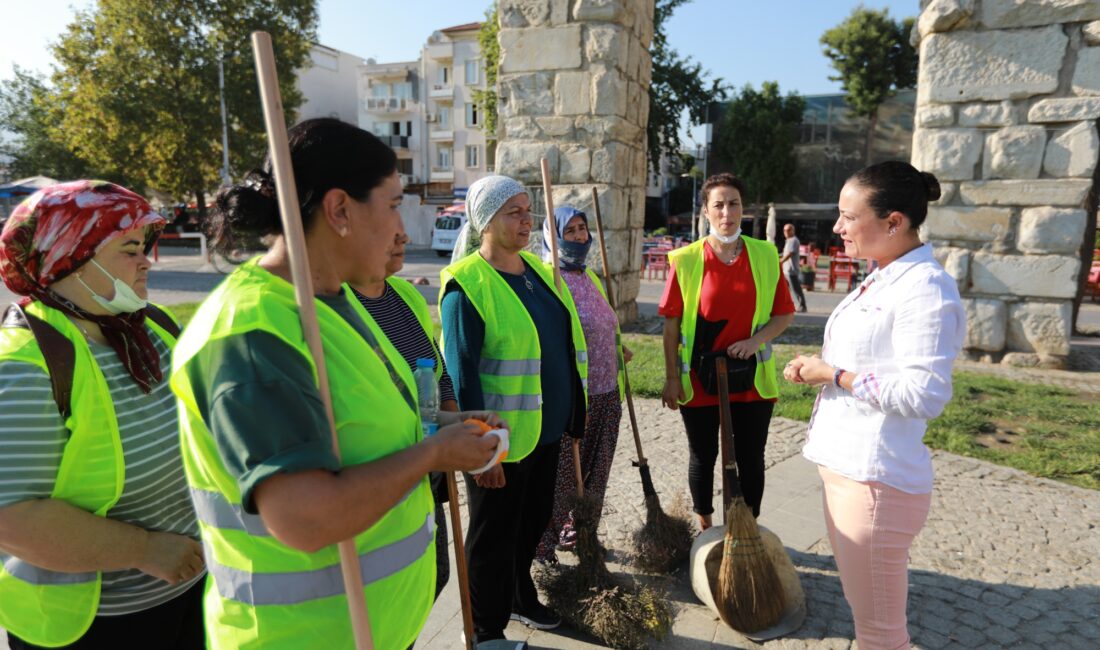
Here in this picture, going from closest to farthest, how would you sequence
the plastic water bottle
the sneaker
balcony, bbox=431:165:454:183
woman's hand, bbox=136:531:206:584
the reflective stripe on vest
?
the reflective stripe on vest < woman's hand, bbox=136:531:206:584 < the plastic water bottle < the sneaker < balcony, bbox=431:165:454:183

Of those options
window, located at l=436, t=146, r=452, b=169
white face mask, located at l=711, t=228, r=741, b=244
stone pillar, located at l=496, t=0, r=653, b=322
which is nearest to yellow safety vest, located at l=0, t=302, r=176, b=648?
white face mask, located at l=711, t=228, r=741, b=244

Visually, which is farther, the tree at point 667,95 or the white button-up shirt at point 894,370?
the tree at point 667,95

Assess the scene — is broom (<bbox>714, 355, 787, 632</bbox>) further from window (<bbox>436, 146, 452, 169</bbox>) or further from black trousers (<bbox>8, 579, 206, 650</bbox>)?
window (<bbox>436, 146, 452, 169</bbox>)

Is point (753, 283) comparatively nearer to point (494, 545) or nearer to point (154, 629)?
point (494, 545)

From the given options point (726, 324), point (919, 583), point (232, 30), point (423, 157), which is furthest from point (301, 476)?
point (423, 157)

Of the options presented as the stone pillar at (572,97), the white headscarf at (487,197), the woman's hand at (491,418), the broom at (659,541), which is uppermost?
the stone pillar at (572,97)

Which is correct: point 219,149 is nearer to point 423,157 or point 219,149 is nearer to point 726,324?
point 423,157

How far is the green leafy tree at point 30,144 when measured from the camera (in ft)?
110

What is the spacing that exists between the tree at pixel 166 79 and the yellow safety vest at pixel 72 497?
2850 centimetres

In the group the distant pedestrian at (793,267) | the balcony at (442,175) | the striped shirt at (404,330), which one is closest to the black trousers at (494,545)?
the striped shirt at (404,330)

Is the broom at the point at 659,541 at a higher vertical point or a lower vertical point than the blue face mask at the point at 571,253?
lower

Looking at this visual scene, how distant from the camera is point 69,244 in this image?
5.72ft

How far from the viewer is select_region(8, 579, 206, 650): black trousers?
170cm

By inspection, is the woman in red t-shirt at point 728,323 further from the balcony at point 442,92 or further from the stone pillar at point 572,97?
the balcony at point 442,92
